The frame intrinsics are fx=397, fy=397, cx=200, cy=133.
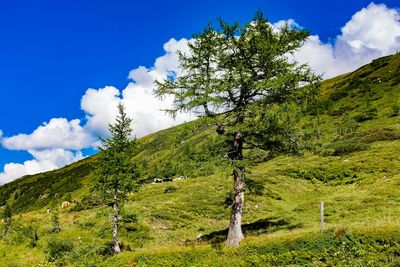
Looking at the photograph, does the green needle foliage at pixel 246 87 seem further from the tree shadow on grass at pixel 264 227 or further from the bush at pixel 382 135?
the bush at pixel 382 135

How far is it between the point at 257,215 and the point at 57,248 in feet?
59.5

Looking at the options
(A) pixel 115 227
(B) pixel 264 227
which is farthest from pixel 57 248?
(B) pixel 264 227

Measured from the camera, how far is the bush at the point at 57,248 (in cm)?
2711

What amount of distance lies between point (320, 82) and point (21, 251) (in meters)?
25.0

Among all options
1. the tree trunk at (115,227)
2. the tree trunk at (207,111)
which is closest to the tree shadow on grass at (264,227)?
the tree trunk at (115,227)

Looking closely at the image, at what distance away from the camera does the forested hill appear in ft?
73.4

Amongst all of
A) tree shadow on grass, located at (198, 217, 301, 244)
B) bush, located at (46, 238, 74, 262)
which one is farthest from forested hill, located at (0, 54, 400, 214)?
bush, located at (46, 238, 74, 262)

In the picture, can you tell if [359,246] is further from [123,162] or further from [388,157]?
[388,157]

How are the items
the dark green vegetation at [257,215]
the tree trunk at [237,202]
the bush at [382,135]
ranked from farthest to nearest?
1. the bush at [382,135]
2. the tree trunk at [237,202]
3. the dark green vegetation at [257,215]

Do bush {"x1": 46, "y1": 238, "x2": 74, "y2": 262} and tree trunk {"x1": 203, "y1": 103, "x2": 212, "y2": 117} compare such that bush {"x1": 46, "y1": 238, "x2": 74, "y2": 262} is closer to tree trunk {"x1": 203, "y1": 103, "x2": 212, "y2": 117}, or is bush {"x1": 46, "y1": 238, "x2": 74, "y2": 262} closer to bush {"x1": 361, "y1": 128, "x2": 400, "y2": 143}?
tree trunk {"x1": 203, "y1": 103, "x2": 212, "y2": 117}

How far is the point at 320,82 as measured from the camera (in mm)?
21859

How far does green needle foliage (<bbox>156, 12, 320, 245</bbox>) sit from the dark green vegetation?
1045 mm

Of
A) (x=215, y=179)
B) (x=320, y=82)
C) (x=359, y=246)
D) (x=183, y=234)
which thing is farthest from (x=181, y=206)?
(x=359, y=246)

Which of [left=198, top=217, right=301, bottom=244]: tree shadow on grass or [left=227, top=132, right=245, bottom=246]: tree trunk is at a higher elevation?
[left=227, top=132, right=245, bottom=246]: tree trunk
